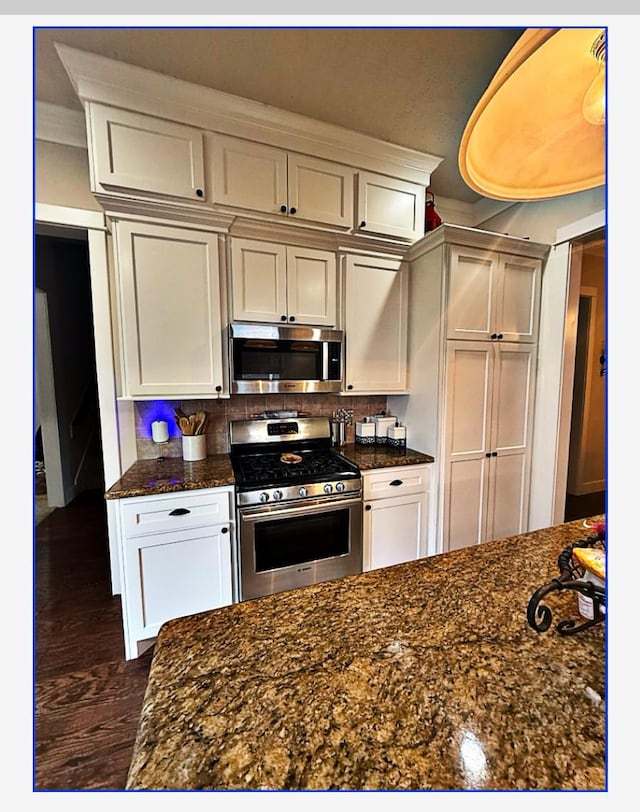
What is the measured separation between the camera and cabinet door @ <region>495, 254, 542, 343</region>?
211 centimetres

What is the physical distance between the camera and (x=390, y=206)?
2.08 m

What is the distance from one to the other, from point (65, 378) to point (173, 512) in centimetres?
316

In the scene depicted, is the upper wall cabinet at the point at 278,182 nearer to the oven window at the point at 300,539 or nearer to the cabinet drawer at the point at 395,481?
the cabinet drawer at the point at 395,481

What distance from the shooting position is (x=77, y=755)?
121 cm

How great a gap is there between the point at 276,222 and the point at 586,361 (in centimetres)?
371

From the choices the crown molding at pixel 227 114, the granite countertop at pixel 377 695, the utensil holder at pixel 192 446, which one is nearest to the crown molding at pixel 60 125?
the crown molding at pixel 227 114

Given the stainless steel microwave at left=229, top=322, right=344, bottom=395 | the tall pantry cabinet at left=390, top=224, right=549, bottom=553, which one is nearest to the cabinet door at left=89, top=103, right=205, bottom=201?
the stainless steel microwave at left=229, top=322, right=344, bottom=395

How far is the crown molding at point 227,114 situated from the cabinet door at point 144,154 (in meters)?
0.05

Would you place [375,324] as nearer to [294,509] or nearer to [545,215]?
[294,509]

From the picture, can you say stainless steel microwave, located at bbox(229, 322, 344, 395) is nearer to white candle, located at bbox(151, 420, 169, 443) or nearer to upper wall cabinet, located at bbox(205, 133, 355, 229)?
white candle, located at bbox(151, 420, 169, 443)

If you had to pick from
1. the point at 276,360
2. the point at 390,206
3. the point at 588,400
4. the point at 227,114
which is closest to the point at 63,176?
the point at 227,114

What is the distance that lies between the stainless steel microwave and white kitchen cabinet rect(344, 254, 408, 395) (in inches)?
4.5

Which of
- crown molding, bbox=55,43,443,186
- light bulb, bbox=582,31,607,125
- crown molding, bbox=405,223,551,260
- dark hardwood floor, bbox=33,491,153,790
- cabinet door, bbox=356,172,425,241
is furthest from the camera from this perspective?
cabinet door, bbox=356,172,425,241

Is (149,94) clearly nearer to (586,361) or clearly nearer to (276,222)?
(276,222)
